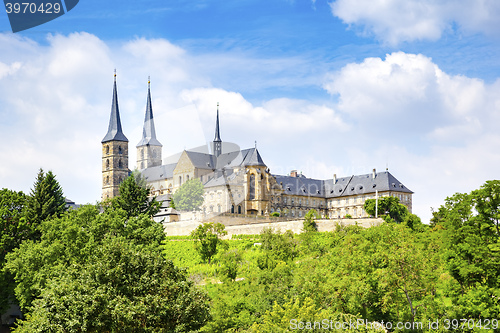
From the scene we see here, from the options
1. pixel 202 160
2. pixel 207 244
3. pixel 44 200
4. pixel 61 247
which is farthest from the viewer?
pixel 202 160

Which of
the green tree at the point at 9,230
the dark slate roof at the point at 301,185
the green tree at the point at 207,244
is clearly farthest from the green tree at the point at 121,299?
the dark slate roof at the point at 301,185

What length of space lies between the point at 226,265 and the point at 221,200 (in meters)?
47.8

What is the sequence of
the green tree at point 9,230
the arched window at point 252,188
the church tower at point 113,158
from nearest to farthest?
the green tree at point 9,230
the arched window at point 252,188
the church tower at point 113,158

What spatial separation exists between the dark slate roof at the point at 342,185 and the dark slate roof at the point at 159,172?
2836 cm

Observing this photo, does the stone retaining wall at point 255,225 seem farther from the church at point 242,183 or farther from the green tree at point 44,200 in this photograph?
the green tree at point 44,200

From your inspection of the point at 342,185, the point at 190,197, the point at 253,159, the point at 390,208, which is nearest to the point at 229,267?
the point at 390,208

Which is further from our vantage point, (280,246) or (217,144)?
(217,144)

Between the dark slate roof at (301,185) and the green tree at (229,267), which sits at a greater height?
the dark slate roof at (301,185)

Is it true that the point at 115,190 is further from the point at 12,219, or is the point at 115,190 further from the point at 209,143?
the point at 12,219

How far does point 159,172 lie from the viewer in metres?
133

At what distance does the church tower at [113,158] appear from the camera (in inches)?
5049

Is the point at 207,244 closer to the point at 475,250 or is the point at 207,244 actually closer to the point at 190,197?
the point at 190,197

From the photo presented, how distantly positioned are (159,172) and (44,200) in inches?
2969

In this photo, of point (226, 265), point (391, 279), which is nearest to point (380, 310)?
point (391, 279)
